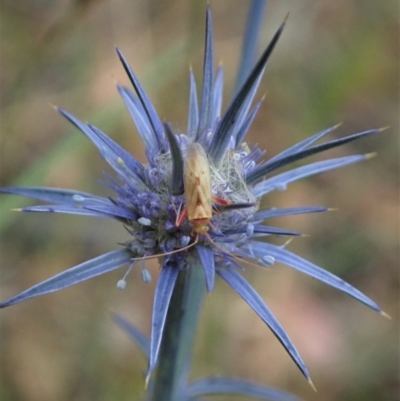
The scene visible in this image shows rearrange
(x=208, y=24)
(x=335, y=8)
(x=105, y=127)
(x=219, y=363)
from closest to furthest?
(x=208, y=24) < (x=105, y=127) < (x=219, y=363) < (x=335, y=8)

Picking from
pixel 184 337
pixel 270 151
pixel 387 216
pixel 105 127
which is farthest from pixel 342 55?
pixel 184 337

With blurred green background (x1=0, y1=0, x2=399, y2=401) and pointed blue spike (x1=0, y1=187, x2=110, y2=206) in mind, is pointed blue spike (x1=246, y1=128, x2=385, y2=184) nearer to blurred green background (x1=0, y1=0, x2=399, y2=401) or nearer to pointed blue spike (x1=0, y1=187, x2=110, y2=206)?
pointed blue spike (x1=0, y1=187, x2=110, y2=206)

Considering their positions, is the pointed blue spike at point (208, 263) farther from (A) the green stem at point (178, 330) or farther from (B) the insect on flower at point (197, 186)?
(A) the green stem at point (178, 330)

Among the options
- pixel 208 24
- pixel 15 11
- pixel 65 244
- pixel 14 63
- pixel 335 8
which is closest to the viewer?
pixel 208 24

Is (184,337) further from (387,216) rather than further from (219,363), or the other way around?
(387,216)

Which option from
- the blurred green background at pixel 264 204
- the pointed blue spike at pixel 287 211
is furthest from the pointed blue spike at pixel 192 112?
the blurred green background at pixel 264 204

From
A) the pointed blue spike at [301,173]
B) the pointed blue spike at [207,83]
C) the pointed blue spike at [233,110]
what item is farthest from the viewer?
the pointed blue spike at [301,173]

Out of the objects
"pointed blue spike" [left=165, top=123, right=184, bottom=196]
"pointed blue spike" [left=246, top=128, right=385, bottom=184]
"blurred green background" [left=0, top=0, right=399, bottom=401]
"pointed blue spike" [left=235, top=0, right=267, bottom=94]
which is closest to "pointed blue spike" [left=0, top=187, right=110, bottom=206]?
"pointed blue spike" [left=165, top=123, right=184, bottom=196]
